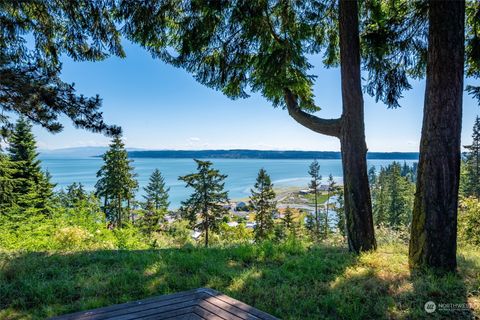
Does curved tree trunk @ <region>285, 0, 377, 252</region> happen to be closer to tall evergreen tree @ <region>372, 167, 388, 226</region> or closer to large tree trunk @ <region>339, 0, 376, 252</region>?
large tree trunk @ <region>339, 0, 376, 252</region>

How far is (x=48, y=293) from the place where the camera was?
2760mm

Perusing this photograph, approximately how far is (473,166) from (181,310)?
31.5 m

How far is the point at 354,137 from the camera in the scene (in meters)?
3.92

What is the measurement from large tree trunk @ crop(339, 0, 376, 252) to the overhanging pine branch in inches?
7.5

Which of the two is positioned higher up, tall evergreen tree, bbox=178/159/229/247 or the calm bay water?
tall evergreen tree, bbox=178/159/229/247

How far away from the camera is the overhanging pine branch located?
164 inches

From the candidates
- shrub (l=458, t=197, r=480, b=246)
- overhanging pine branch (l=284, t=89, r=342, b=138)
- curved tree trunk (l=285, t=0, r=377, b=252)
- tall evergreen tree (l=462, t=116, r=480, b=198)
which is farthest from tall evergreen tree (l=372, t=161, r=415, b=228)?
overhanging pine branch (l=284, t=89, r=342, b=138)

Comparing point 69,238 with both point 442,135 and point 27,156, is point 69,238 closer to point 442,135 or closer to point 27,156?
point 442,135

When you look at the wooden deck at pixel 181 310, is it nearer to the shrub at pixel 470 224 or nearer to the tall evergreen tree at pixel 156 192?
the shrub at pixel 470 224

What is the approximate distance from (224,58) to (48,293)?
4076 millimetres

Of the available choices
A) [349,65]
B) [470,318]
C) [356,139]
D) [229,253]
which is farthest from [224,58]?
[470,318]

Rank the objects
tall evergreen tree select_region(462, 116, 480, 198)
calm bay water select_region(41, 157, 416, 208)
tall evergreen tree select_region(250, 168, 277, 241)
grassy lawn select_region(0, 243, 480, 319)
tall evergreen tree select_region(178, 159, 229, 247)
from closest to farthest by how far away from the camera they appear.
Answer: grassy lawn select_region(0, 243, 480, 319) < tall evergreen tree select_region(178, 159, 229, 247) < tall evergreen tree select_region(250, 168, 277, 241) < tall evergreen tree select_region(462, 116, 480, 198) < calm bay water select_region(41, 157, 416, 208)

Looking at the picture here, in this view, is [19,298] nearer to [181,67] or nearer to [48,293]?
[48,293]

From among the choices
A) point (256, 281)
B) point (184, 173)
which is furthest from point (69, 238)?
point (184, 173)
